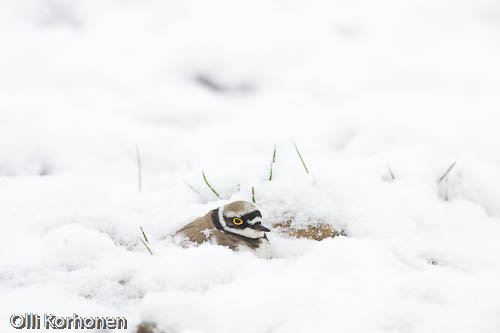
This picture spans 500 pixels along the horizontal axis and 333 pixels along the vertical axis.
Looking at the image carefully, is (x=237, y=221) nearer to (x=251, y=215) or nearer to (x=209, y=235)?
(x=251, y=215)

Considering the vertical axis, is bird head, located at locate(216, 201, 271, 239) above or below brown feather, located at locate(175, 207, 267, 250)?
above

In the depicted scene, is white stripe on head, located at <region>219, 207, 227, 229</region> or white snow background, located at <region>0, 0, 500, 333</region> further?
white stripe on head, located at <region>219, 207, 227, 229</region>

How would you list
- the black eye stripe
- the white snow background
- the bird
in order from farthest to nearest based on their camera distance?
the black eye stripe, the bird, the white snow background

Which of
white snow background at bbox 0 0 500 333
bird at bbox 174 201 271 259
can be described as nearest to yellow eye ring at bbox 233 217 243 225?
bird at bbox 174 201 271 259

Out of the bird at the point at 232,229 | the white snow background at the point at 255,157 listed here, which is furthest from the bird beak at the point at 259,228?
the white snow background at the point at 255,157

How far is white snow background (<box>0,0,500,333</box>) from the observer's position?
2244mm

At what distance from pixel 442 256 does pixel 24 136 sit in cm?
394

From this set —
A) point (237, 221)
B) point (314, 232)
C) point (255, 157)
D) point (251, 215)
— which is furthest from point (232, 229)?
point (255, 157)

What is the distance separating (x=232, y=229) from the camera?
3.26 m

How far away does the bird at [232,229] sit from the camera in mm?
3076

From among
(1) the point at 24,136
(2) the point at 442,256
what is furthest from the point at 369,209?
(1) the point at 24,136

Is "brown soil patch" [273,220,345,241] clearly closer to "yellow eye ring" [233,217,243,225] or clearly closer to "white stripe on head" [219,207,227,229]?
"yellow eye ring" [233,217,243,225]

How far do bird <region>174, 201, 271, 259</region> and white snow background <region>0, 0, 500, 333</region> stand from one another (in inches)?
5.2

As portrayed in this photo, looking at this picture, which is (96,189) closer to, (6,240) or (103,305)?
(6,240)
